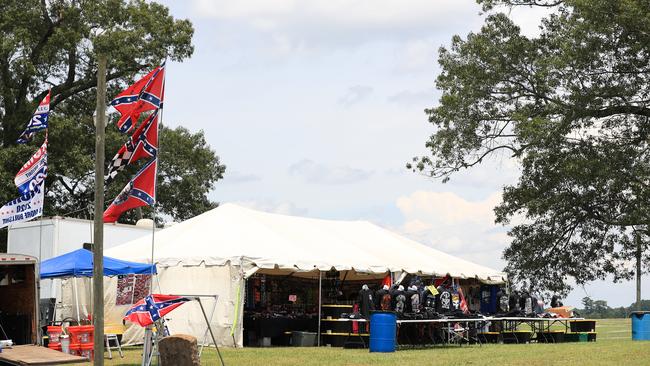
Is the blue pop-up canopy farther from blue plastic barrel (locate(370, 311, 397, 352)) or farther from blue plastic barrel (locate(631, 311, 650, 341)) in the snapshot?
blue plastic barrel (locate(631, 311, 650, 341))

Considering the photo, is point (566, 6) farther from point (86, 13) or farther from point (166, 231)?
point (86, 13)

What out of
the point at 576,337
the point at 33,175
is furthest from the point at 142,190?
the point at 576,337

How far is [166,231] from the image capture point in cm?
2411

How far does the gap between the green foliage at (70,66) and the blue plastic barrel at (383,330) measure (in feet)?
54.3

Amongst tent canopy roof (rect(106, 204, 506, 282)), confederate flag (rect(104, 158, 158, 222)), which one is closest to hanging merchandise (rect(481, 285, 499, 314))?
tent canopy roof (rect(106, 204, 506, 282))

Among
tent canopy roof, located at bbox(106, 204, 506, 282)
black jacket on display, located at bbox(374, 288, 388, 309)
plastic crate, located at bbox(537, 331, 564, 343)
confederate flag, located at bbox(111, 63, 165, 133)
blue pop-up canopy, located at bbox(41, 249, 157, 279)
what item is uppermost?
confederate flag, located at bbox(111, 63, 165, 133)

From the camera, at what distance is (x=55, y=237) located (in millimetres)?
23641

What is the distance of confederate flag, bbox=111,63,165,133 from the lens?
49.4ft

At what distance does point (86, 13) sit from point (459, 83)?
13.7 m

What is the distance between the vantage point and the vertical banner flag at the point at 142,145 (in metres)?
15.0

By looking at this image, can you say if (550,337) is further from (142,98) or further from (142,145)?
(142,98)

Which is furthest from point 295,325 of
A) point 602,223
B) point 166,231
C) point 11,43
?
point 11,43

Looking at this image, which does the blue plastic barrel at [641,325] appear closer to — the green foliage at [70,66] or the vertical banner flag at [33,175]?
the vertical banner flag at [33,175]

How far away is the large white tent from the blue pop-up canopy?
1.87 m
